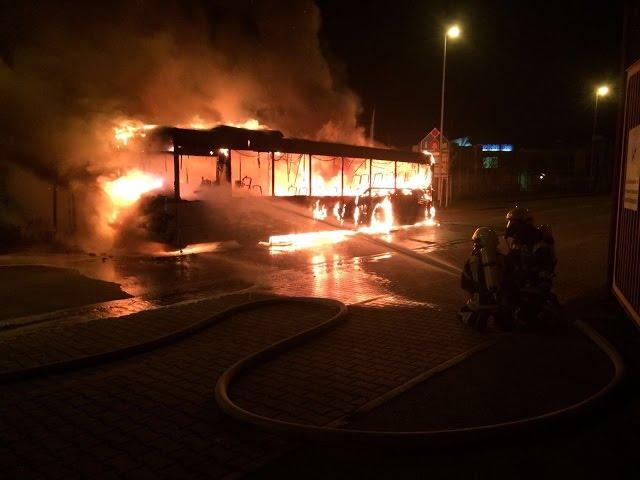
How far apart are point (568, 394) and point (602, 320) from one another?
2.74 meters

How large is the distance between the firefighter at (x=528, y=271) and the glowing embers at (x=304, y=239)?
7.24m

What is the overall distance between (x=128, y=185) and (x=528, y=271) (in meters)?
9.52

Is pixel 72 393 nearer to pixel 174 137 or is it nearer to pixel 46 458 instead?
pixel 46 458

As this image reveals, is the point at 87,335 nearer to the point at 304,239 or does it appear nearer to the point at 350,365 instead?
the point at 350,365

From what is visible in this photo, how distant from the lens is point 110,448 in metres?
3.33

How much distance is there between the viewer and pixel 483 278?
5793 millimetres

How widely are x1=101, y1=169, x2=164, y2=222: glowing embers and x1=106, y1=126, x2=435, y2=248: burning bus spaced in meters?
0.16

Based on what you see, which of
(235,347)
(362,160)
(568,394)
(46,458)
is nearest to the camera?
(46,458)

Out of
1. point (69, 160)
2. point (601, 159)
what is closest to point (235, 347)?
point (69, 160)

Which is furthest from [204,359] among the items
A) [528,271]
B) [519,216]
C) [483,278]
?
[519,216]

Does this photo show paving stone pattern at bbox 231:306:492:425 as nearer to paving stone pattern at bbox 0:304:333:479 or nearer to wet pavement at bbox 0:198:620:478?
wet pavement at bbox 0:198:620:478

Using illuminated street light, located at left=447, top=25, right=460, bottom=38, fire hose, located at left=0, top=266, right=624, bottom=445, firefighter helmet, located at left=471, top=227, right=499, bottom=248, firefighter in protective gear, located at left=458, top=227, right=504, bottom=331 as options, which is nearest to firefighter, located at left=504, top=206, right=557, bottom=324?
firefighter in protective gear, located at left=458, top=227, right=504, bottom=331

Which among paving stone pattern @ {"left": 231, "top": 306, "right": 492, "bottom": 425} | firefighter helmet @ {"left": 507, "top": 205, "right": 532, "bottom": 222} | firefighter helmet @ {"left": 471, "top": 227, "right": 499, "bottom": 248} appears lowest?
paving stone pattern @ {"left": 231, "top": 306, "right": 492, "bottom": 425}

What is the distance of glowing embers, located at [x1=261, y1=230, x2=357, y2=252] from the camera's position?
527 inches
